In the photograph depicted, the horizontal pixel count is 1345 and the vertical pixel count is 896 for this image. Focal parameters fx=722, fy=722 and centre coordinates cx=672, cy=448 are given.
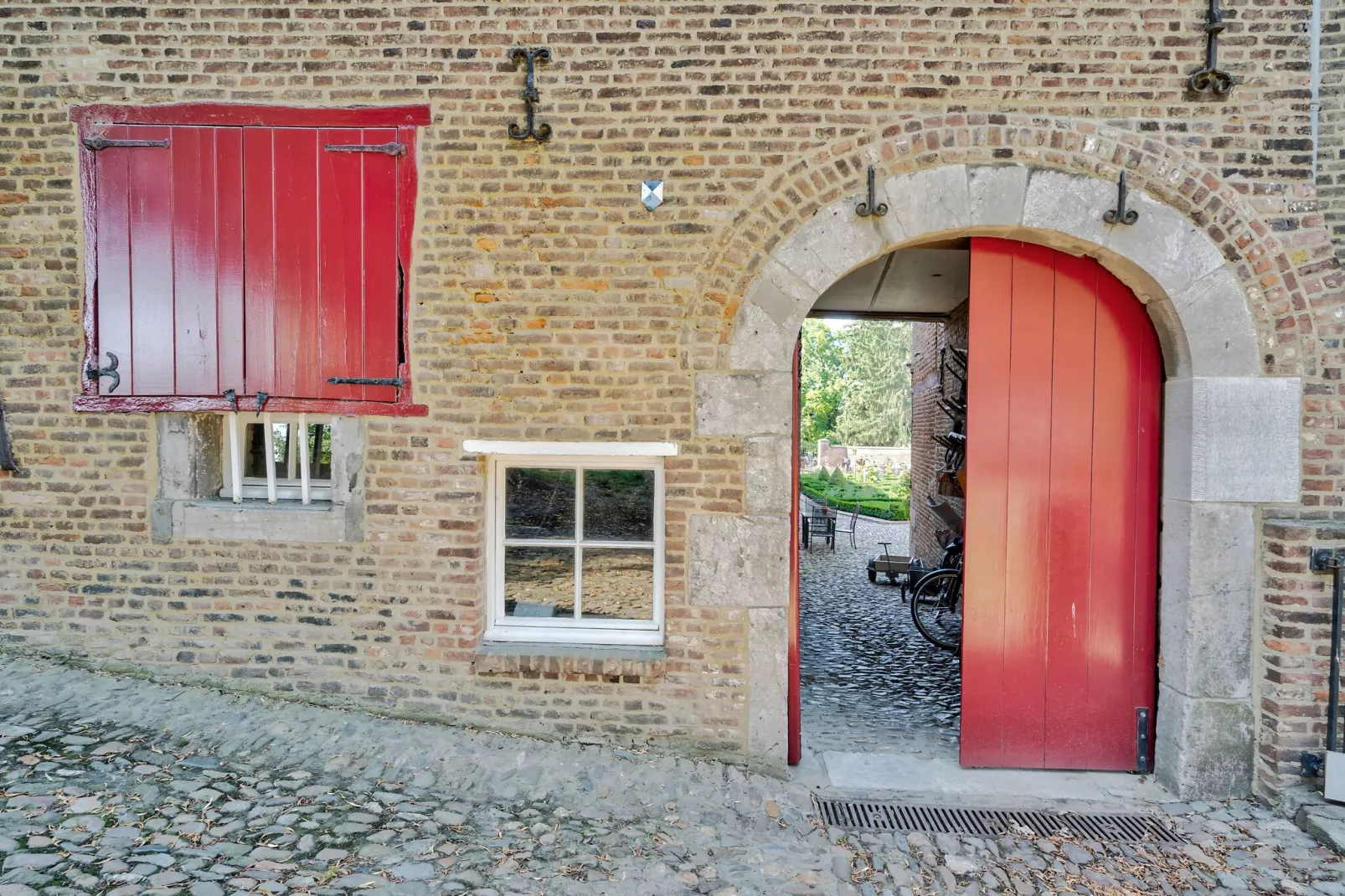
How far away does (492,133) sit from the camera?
3.92 metres

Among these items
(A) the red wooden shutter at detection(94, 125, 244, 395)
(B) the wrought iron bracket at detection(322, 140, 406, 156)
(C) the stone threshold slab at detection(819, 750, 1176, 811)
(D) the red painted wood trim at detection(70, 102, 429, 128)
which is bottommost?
(C) the stone threshold slab at detection(819, 750, 1176, 811)

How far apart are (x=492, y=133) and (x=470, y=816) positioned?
348 centimetres

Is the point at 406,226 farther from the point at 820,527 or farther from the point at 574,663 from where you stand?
the point at 820,527

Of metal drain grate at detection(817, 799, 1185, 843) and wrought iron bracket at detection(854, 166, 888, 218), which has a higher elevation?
wrought iron bracket at detection(854, 166, 888, 218)

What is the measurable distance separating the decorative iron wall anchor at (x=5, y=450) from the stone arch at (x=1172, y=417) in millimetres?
3860

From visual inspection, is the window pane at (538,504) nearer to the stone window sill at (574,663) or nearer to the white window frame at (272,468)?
the stone window sill at (574,663)

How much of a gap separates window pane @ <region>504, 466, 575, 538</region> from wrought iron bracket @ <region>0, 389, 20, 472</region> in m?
2.78

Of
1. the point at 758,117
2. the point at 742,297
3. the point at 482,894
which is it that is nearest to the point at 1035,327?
the point at 742,297

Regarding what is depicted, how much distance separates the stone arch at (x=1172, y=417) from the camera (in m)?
3.71

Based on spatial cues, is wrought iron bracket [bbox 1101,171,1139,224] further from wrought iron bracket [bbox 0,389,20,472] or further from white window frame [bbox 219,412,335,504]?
wrought iron bracket [bbox 0,389,20,472]

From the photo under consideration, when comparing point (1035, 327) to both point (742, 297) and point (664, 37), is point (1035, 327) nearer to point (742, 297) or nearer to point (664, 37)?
point (742, 297)

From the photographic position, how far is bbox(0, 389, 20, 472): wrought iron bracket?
13.4 ft

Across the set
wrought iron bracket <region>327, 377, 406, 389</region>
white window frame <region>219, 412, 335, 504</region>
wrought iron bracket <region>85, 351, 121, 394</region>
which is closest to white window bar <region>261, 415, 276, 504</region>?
white window frame <region>219, 412, 335, 504</region>

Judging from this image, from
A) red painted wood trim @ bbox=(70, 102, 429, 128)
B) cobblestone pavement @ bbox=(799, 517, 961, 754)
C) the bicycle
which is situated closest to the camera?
red painted wood trim @ bbox=(70, 102, 429, 128)
